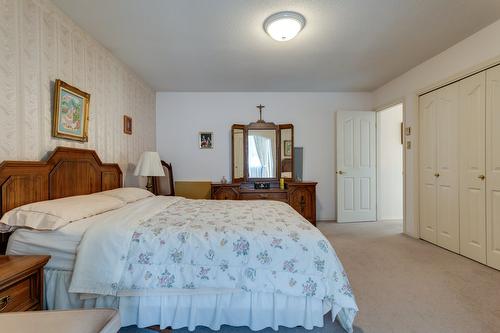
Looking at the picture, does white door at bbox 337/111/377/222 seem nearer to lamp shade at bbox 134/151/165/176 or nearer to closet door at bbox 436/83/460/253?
closet door at bbox 436/83/460/253

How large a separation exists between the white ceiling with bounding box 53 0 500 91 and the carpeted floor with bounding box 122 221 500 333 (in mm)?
2335

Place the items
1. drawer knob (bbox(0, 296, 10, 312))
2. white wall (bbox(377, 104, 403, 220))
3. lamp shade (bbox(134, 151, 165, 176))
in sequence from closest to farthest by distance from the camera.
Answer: drawer knob (bbox(0, 296, 10, 312)) < lamp shade (bbox(134, 151, 165, 176)) < white wall (bbox(377, 104, 403, 220))

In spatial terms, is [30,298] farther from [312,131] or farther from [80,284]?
[312,131]

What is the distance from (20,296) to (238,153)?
319 centimetres

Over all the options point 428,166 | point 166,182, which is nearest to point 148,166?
point 166,182

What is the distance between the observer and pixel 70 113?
203cm

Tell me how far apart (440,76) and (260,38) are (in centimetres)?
223

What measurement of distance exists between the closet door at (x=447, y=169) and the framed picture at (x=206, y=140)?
3252 millimetres

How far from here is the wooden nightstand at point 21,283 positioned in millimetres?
1061

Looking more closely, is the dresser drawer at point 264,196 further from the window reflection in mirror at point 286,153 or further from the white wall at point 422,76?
the white wall at point 422,76

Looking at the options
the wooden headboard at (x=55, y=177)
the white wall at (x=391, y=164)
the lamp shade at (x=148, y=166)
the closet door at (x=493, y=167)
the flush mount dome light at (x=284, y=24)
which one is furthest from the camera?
the white wall at (x=391, y=164)

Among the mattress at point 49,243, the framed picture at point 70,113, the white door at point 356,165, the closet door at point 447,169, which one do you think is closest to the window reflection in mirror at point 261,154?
the white door at point 356,165

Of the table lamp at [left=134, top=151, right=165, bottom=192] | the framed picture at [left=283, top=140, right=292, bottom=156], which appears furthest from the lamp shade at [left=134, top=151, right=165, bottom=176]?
the framed picture at [left=283, top=140, right=292, bottom=156]

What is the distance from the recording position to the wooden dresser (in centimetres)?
375
